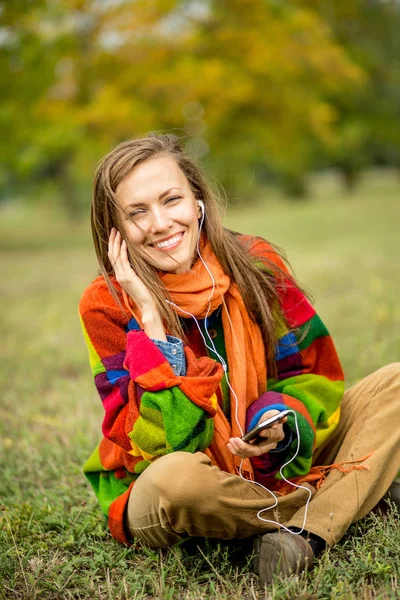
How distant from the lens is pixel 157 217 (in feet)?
7.62

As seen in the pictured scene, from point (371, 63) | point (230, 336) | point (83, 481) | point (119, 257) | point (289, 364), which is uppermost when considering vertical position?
point (371, 63)

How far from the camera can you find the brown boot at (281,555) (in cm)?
196

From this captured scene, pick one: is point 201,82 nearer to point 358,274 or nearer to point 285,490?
point 358,274

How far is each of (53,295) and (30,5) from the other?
241 inches

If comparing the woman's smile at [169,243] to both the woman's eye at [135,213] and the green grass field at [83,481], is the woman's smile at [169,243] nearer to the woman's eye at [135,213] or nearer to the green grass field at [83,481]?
the woman's eye at [135,213]

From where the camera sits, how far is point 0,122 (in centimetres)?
1164

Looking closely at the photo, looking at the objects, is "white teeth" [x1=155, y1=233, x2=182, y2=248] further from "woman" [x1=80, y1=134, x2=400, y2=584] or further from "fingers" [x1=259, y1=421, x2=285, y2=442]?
"fingers" [x1=259, y1=421, x2=285, y2=442]

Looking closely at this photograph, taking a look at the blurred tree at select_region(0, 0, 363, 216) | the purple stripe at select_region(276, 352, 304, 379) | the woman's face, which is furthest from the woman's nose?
the blurred tree at select_region(0, 0, 363, 216)

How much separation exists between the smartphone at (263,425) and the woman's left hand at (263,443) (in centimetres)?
2

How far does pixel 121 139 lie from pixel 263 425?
10.8 metres

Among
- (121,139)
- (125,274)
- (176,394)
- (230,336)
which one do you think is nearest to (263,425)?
(176,394)

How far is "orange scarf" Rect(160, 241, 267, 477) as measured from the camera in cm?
223

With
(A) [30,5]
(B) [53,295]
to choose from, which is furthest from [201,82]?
(B) [53,295]

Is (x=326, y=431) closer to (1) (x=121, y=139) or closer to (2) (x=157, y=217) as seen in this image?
(2) (x=157, y=217)
